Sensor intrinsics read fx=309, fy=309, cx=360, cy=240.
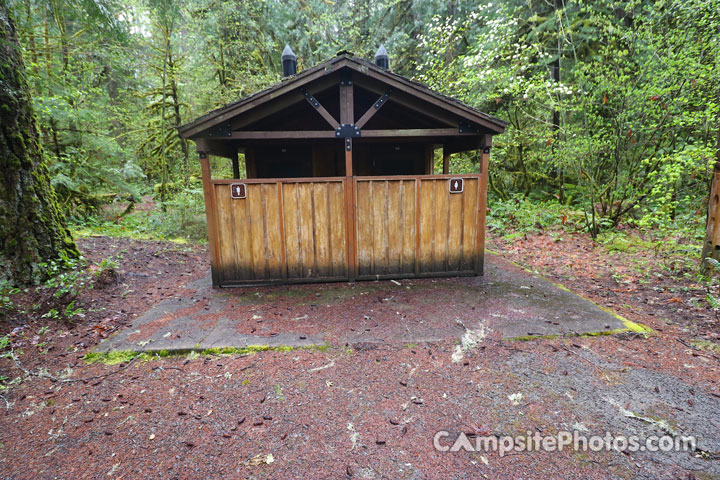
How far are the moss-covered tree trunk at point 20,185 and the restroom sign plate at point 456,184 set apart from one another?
5.84 metres

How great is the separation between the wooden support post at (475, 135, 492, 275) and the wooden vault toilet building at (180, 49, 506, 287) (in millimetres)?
17

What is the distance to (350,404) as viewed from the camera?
239 cm

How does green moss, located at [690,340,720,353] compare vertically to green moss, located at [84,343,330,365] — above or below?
below

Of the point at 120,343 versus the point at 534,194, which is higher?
the point at 534,194

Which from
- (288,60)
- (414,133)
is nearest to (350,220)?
(414,133)

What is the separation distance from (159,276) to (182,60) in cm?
924

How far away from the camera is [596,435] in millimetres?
2061

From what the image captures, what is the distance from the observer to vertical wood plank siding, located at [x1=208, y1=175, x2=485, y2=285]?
16.2ft

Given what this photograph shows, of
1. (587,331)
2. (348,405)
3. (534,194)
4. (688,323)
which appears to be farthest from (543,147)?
(348,405)

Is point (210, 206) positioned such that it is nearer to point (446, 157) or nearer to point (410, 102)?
point (410, 102)

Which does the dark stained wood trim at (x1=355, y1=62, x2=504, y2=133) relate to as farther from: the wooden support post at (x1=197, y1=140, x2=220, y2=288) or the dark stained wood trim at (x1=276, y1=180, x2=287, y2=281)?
the wooden support post at (x1=197, y1=140, x2=220, y2=288)

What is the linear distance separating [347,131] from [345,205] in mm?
1148

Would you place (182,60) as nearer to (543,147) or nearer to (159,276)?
(159,276)

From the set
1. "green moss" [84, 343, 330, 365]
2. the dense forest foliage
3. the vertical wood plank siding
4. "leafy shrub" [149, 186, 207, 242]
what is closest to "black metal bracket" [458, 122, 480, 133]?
the vertical wood plank siding
